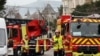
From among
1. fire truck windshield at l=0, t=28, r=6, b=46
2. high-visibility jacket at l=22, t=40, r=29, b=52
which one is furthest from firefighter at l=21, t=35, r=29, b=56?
fire truck windshield at l=0, t=28, r=6, b=46

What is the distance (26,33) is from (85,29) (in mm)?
10507

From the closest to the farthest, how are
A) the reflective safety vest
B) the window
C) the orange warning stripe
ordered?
the orange warning stripe, the reflective safety vest, the window

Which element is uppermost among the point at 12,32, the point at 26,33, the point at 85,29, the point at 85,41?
the point at 85,29

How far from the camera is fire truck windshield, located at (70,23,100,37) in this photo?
65.0ft

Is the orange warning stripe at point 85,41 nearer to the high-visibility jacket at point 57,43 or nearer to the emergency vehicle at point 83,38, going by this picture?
the emergency vehicle at point 83,38

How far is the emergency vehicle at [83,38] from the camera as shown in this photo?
19.6m

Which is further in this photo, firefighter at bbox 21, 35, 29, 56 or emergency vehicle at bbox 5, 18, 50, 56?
emergency vehicle at bbox 5, 18, 50, 56

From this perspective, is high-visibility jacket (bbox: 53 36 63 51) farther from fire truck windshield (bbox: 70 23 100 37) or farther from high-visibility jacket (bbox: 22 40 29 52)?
high-visibility jacket (bbox: 22 40 29 52)

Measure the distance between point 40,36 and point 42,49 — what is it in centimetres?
180

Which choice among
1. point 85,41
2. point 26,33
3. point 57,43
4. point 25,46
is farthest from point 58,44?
point 26,33

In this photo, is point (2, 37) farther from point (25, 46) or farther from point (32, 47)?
point (32, 47)

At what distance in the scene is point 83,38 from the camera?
1961 cm

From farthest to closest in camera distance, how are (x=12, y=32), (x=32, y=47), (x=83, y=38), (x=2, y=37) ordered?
1. (x=12, y=32)
2. (x=32, y=47)
3. (x=83, y=38)
4. (x=2, y=37)

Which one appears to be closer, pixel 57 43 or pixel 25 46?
pixel 57 43
